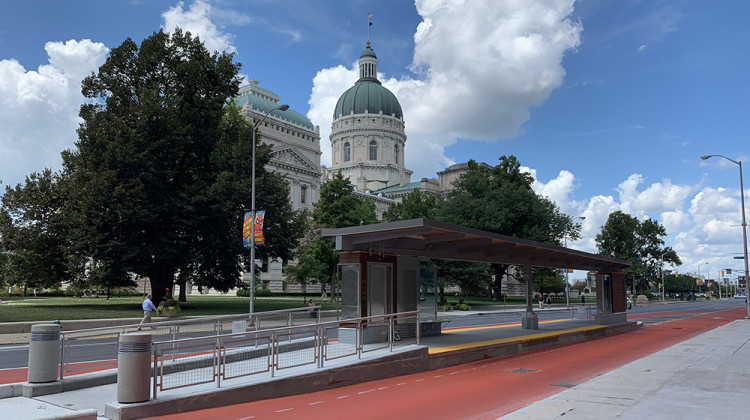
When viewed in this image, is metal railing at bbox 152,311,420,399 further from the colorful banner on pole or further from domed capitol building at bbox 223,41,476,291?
domed capitol building at bbox 223,41,476,291

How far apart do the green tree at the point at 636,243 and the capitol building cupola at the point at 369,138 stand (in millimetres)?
51864

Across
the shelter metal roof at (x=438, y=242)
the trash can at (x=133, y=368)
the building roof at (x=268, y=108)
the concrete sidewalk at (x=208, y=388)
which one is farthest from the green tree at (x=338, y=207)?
the trash can at (x=133, y=368)

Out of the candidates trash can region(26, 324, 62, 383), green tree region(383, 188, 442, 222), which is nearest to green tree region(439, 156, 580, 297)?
green tree region(383, 188, 442, 222)

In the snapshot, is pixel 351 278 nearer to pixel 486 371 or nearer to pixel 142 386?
pixel 486 371

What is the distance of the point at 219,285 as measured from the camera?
41219mm

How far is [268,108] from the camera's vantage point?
10062cm

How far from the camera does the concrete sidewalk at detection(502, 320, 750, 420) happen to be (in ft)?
28.7

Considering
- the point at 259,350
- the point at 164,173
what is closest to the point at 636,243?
the point at 164,173

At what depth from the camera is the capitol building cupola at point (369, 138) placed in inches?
5315

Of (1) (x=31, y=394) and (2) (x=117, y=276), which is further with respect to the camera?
(2) (x=117, y=276)

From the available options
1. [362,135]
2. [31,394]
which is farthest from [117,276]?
[362,135]

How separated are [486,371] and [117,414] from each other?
8.95 metres

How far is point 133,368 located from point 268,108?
314 feet

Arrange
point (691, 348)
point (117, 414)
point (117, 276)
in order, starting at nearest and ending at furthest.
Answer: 1. point (117, 414)
2. point (691, 348)
3. point (117, 276)
